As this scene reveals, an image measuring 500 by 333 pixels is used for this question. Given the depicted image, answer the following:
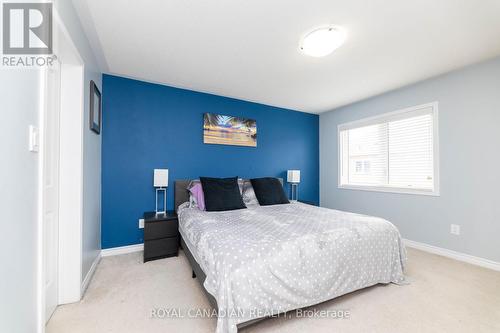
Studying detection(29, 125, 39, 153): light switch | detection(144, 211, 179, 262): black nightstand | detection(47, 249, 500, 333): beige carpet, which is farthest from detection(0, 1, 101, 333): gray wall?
detection(144, 211, 179, 262): black nightstand

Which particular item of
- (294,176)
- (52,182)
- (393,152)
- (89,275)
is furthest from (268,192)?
(52,182)

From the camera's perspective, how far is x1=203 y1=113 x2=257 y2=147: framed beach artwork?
11.5 ft

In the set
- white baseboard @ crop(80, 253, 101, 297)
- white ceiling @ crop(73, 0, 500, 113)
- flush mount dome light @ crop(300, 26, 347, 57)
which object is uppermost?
white ceiling @ crop(73, 0, 500, 113)

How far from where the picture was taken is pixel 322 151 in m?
4.71

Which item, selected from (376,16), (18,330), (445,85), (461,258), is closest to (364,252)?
(461,258)

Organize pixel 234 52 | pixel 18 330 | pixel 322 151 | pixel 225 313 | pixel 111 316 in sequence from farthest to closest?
1. pixel 322 151
2. pixel 234 52
3. pixel 111 316
4. pixel 225 313
5. pixel 18 330

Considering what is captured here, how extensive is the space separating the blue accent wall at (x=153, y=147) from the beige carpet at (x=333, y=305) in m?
0.88

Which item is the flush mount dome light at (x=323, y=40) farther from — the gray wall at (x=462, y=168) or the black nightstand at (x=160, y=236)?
the black nightstand at (x=160, y=236)

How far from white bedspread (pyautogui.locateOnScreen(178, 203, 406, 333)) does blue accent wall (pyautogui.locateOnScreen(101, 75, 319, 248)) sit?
1.18 meters

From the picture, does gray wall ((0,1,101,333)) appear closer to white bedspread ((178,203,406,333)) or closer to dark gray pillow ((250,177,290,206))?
white bedspread ((178,203,406,333))

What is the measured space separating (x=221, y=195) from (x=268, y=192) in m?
0.83

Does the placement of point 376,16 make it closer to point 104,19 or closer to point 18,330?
point 104,19

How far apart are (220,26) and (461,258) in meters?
3.90

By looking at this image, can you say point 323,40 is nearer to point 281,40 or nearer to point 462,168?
point 281,40
